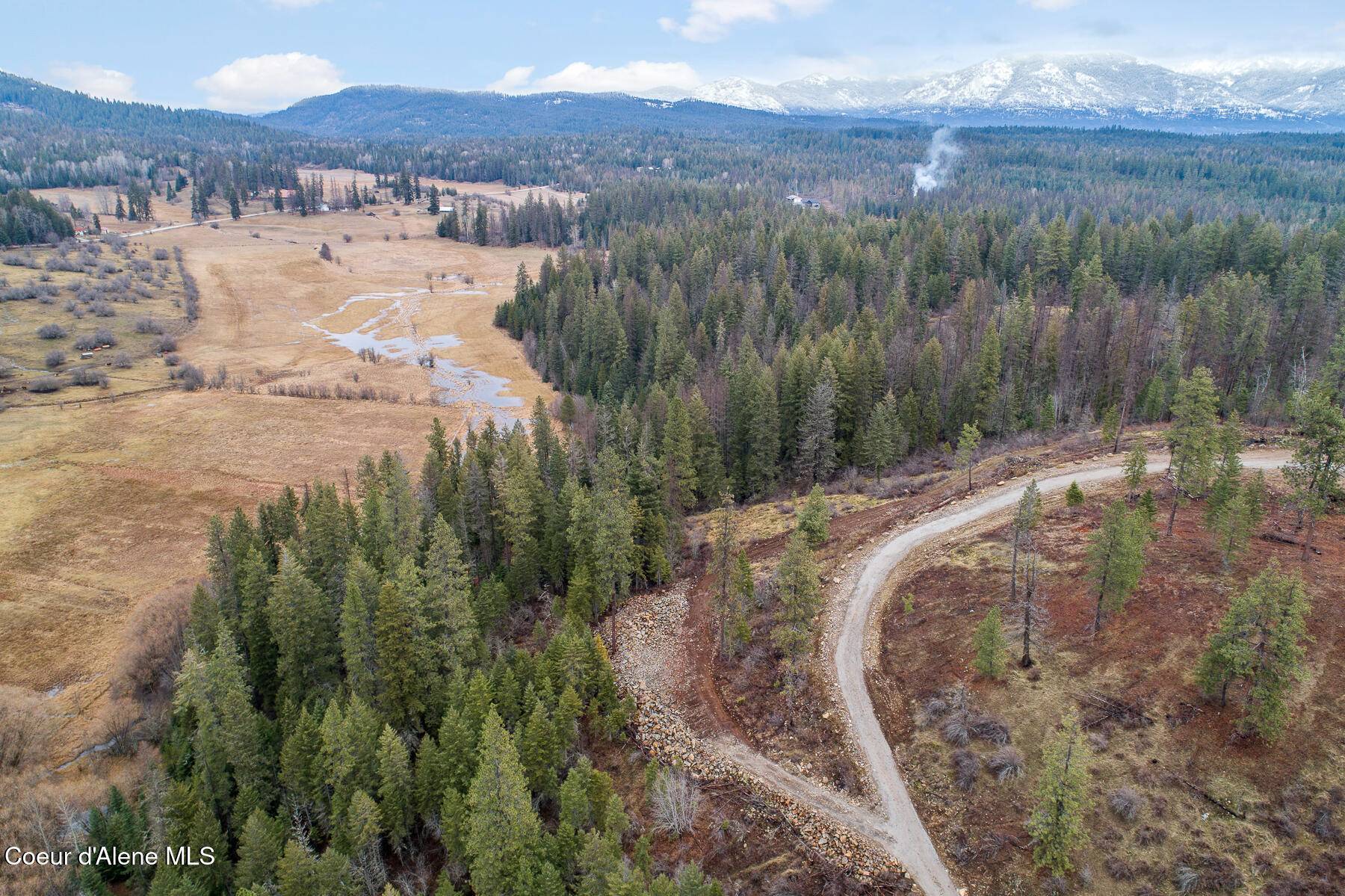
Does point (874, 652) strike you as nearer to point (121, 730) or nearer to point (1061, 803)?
point (1061, 803)

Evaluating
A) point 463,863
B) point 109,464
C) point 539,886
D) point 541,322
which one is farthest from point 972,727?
point 541,322

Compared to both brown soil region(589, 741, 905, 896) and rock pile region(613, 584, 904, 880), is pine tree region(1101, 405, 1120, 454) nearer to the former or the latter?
rock pile region(613, 584, 904, 880)

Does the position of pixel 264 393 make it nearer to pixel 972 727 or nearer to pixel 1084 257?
pixel 972 727

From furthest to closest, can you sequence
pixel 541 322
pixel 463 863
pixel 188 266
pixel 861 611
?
pixel 188 266
pixel 541 322
pixel 861 611
pixel 463 863

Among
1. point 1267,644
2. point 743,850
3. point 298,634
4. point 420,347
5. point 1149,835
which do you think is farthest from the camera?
point 420,347

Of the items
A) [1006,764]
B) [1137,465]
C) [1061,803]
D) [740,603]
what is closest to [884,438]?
[1137,465]

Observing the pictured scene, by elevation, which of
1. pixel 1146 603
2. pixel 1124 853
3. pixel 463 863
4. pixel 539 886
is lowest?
pixel 463 863
